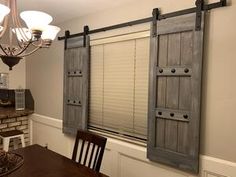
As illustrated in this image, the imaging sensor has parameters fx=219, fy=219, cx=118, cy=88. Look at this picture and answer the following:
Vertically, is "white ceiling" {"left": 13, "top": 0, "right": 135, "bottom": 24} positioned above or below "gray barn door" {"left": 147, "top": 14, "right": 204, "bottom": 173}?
above

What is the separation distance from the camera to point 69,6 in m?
2.49

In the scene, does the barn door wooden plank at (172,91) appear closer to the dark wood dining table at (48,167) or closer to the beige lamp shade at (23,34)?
the dark wood dining table at (48,167)

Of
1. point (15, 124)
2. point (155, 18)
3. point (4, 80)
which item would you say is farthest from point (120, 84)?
point (4, 80)

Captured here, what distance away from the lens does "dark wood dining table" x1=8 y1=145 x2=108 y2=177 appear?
1.63 meters

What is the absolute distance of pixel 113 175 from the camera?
2525mm

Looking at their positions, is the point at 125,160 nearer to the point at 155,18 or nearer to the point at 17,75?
the point at 155,18

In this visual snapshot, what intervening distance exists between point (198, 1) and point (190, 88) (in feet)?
2.32

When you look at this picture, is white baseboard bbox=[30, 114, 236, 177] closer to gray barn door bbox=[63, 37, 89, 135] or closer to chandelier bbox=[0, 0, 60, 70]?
gray barn door bbox=[63, 37, 89, 135]

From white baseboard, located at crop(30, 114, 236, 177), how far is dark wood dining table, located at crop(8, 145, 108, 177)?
67 cm

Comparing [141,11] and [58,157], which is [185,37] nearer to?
[141,11]

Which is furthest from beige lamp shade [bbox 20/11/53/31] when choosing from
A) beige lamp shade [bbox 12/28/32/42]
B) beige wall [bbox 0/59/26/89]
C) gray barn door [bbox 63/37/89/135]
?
beige wall [bbox 0/59/26/89]

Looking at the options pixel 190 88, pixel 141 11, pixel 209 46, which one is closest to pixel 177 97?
pixel 190 88

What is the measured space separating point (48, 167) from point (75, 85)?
136cm

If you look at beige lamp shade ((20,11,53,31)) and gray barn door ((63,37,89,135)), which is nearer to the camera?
beige lamp shade ((20,11,53,31))
